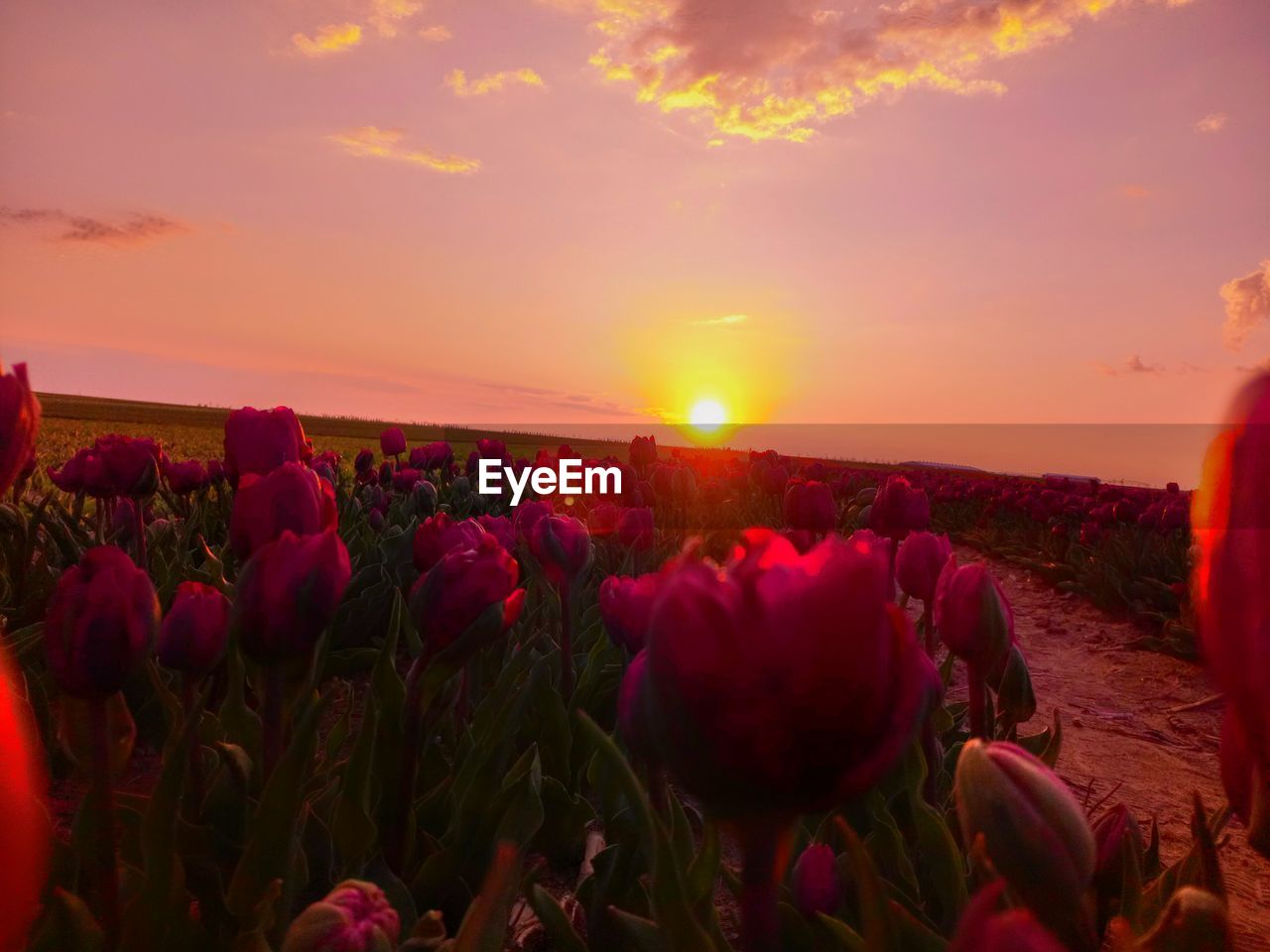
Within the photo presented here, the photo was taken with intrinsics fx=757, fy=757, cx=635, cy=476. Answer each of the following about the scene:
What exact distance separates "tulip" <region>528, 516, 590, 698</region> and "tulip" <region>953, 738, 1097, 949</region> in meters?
1.56

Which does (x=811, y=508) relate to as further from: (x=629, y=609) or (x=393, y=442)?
(x=393, y=442)

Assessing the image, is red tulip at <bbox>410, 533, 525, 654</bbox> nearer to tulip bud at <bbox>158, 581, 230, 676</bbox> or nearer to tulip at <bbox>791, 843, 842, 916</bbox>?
tulip bud at <bbox>158, 581, 230, 676</bbox>

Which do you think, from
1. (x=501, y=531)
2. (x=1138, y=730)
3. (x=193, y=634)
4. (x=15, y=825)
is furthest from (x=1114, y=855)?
(x=1138, y=730)

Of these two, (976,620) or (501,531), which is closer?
(976,620)

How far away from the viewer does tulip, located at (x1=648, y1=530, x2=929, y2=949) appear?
1.87 feet

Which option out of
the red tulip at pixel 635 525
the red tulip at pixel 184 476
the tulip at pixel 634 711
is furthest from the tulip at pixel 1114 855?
the red tulip at pixel 184 476

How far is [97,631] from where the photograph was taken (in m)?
1.05

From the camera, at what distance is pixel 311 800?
61.9 inches

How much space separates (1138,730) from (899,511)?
2.27 metres

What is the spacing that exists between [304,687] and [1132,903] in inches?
58.8

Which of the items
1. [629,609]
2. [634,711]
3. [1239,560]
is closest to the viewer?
[1239,560]

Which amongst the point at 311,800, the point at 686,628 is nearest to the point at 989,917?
the point at 686,628

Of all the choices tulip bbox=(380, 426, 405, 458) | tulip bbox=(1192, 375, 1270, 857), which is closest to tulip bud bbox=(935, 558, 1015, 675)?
tulip bbox=(1192, 375, 1270, 857)

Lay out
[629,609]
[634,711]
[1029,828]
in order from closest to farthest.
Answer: [1029,828], [634,711], [629,609]
